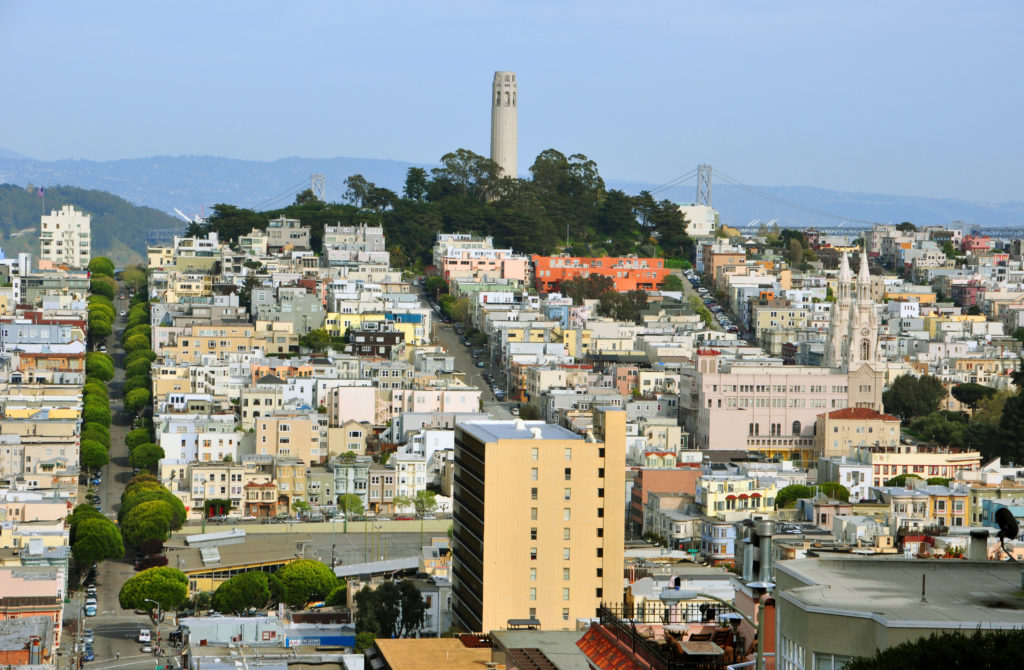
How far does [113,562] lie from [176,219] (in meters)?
112

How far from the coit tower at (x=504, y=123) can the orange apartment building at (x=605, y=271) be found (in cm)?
858

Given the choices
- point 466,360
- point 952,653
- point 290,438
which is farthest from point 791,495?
point 952,653

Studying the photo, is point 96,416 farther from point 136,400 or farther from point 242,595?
point 242,595

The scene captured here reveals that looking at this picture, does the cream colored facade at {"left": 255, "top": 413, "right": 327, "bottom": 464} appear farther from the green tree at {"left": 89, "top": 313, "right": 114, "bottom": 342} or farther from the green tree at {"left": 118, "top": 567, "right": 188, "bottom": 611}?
the green tree at {"left": 89, "top": 313, "right": 114, "bottom": 342}

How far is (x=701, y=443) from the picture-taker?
48906 mm

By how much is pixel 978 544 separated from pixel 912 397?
45.4 meters

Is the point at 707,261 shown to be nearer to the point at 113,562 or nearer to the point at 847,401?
the point at 847,401

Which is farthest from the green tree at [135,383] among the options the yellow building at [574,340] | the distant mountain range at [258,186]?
the distant mountain range at [258,186]

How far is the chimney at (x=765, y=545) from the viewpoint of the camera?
6848 mm

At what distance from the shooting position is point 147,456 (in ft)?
140

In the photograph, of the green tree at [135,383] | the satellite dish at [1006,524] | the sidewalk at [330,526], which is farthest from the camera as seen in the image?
the green tree at [135,383]

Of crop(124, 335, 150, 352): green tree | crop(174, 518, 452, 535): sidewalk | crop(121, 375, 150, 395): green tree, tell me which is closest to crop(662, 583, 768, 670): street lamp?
crop(174, 518, 452, 535): sidewalk

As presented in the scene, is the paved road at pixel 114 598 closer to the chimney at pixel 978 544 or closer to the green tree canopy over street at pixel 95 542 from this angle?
the green tree canopy over street at pixel 95 542

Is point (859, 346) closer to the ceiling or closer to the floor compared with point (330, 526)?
closer to the ceiling
